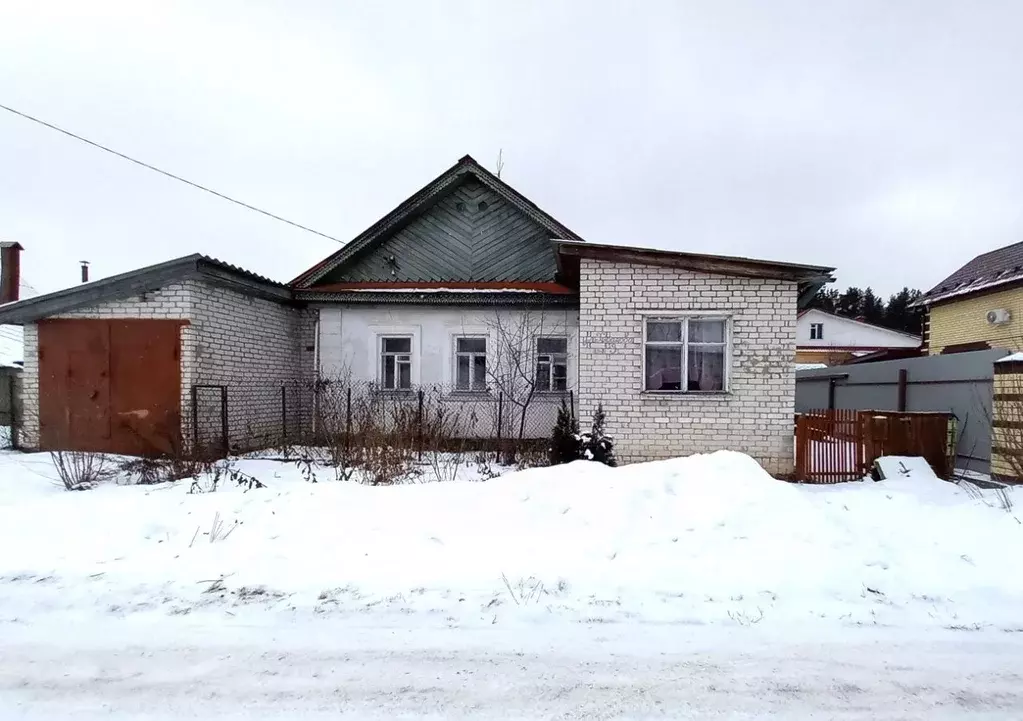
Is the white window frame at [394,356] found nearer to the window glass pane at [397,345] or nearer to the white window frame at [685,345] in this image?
the window glass pane at [397,345]

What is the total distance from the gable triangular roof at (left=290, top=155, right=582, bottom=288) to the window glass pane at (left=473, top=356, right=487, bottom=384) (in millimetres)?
3657

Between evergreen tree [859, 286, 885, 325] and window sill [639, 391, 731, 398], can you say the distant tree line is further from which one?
window sill [639, 391, 731, 398]

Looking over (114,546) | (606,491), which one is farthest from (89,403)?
(606,491)

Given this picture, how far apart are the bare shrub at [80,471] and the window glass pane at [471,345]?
6.60 m

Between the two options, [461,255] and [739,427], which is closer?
[739,427]

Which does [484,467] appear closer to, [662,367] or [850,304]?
[662,367]

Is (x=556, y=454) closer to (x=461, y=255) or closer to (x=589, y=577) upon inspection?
(x=589, y=577)

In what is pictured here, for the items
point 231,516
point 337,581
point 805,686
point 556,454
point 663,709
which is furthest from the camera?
point 556,454

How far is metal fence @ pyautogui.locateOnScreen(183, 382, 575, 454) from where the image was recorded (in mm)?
9453

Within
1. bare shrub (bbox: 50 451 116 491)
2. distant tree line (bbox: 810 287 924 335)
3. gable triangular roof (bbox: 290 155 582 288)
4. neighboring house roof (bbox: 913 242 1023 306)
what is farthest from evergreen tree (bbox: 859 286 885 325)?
bare shrub (bbox: 50 451 116 491)

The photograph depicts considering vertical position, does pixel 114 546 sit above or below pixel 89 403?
below

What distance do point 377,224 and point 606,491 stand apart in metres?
9.53

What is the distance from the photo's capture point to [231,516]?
5.54 m

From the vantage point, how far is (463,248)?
43.6 ft
